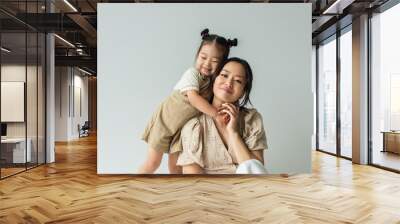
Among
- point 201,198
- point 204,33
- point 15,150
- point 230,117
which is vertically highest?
point 204,33

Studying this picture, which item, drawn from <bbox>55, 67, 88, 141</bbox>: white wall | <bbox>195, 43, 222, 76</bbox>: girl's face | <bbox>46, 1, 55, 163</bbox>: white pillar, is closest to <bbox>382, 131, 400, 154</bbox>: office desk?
<bbox>195, 43, 222, 76</bbox>: girl's face

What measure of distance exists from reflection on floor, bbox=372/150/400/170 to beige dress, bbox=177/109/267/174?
274 cm

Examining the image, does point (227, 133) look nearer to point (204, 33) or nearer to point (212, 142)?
point (212, 142)

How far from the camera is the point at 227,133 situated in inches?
252

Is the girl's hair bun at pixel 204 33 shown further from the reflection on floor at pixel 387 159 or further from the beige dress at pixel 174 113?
the reflection on floor at pixel 387 159

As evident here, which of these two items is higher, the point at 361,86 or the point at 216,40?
the point at 216,40

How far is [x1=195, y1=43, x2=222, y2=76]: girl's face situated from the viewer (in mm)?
6418

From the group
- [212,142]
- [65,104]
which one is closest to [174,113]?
[212,142]

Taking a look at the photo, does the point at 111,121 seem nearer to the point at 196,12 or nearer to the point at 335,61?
the point at 196,12

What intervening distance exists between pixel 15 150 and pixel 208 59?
3.74 meters

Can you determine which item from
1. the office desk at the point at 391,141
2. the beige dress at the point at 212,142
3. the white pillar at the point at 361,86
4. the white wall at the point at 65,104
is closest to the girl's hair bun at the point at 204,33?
the beige dress at the point at 212,142

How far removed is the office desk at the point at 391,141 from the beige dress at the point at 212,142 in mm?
2616

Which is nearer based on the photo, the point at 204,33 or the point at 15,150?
the point at 204,33

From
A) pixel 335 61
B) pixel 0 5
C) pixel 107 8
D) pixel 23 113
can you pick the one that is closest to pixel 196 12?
pixel 107 8
